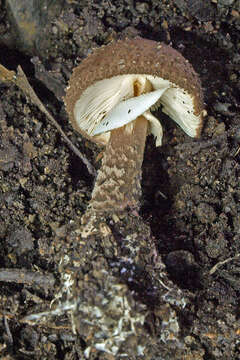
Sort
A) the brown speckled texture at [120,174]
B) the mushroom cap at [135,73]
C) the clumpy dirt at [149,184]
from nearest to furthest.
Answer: the mushroom cap at [135,73]
the clumpy dirt at [149,184]
the brown speckled texture at [120,174]

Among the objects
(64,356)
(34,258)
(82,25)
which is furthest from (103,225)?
(82,25)

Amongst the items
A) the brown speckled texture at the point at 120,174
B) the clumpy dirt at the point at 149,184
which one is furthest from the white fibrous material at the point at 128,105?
the clumpy dirt at the point at 149,184

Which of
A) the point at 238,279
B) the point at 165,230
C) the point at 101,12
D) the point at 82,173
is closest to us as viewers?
the point at 238,279

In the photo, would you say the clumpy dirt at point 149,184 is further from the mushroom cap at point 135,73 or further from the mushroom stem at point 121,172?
the mushroom cap at point 135,73

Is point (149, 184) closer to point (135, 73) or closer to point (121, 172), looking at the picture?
point (121, 172)

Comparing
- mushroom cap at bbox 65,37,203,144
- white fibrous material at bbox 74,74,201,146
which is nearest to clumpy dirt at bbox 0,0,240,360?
→ white fibrous material at bbox 74,74,201,146

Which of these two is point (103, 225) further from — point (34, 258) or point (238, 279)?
point (238, 279)

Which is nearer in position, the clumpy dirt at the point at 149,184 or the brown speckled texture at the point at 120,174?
the clumpy dirt at the point at 149,184
